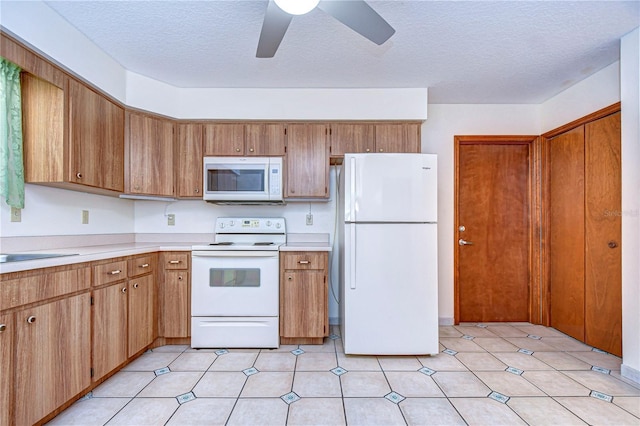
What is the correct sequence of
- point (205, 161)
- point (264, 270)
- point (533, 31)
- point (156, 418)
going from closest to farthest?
point (156, 418), point (533, 31), point (264, 270), point (205, 161)

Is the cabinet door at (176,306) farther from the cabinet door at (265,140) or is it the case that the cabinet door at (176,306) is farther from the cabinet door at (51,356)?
the cabinet door at (265,140)

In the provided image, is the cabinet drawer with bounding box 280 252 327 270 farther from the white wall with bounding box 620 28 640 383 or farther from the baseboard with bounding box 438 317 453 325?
the white wall with bounding box 620 28 640 383

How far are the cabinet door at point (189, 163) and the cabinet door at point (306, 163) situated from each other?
0.83 meters

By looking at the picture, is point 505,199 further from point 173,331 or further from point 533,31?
point 173,331

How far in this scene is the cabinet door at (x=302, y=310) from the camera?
8.41 ft

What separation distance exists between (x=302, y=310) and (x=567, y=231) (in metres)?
2.57

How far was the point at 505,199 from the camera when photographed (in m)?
3.19

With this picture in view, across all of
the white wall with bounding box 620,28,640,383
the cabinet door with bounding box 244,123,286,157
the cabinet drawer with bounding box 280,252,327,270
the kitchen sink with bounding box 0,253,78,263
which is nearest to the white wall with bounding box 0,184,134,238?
the kitchen sink with bounding box 0,253,78,263

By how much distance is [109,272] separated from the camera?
1988 mm

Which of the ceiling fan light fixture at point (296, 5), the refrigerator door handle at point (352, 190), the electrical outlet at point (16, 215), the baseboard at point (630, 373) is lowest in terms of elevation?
the baseboard at point (630, 373)

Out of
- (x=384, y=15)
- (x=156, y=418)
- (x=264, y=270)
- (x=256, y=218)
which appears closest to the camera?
(x=156, y=418)

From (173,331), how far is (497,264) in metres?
3.21

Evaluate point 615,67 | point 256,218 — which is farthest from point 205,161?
point 615,67

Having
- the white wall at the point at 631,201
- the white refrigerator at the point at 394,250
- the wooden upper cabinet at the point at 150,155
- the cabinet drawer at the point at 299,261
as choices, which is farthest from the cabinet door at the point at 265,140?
the white wall at the point at 631,201
